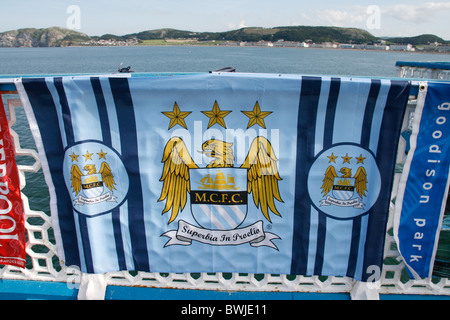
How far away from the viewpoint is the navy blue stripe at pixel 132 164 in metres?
2.52

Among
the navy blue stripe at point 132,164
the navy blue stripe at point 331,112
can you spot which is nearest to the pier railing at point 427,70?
the navy blue stripe at point 331,112

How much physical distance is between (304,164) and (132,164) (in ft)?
4.94

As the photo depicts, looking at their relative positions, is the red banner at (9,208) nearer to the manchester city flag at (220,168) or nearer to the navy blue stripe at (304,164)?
the manchester city flag at (220,168)

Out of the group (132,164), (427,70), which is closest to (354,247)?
(132,164)

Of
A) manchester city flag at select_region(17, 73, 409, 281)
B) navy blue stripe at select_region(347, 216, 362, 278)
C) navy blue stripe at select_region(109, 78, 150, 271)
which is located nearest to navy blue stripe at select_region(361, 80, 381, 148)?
manchester city flag at select_region(17, 73, 409, 281)

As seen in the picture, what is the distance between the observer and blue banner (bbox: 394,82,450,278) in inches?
92.0

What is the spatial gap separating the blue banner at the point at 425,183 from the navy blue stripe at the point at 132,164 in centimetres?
227

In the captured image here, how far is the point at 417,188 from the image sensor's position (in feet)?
8.21

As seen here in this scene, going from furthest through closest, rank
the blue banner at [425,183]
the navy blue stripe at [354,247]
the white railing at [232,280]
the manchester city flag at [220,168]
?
1. the white railing at [232,280]
2. the navy blue stripe at [354,247]
3. the manchester city flag at [220,168]
4. the blue banner at [425,183]

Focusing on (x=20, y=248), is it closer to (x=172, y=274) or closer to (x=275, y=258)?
(x=172, y=274)

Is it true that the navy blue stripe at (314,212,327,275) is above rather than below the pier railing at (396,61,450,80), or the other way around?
below

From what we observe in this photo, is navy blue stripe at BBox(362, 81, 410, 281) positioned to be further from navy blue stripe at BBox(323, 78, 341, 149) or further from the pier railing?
the pier railing

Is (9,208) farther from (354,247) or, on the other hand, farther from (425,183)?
(425,183)

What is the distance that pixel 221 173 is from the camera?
259cm
